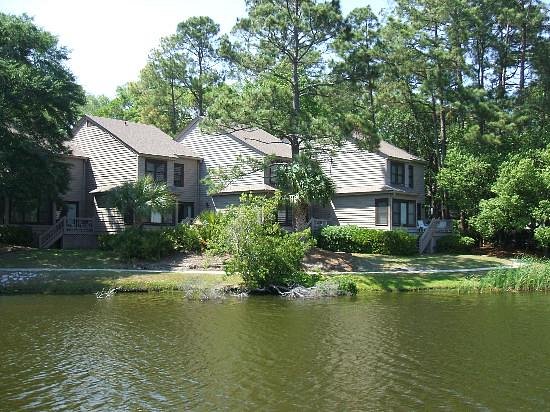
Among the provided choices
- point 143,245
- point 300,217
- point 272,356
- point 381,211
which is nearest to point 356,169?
point 381,211

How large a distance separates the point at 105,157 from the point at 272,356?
32.4 meters

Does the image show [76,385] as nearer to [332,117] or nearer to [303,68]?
[332,117]

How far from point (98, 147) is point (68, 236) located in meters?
7.79

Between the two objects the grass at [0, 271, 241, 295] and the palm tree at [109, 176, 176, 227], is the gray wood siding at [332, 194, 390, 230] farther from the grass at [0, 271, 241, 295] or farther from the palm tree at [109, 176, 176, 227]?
the grass at [0, 271, 241, 295]

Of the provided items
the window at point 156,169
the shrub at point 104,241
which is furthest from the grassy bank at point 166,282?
the window at point 156,169

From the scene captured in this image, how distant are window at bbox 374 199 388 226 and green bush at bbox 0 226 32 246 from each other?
23.1 metres

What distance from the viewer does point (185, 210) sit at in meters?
44.6

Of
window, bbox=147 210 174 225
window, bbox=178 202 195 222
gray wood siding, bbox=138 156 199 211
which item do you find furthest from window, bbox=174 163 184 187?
window, bbox=147 210 174 225

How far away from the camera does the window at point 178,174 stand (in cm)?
4395

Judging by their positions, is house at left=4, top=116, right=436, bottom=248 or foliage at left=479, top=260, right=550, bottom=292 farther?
house at left=4, top=116, right=436, bottom=248

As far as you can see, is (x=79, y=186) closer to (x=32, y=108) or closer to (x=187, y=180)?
(x=187, y=180)

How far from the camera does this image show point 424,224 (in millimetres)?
45938

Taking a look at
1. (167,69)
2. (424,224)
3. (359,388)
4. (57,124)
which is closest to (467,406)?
(359,388)

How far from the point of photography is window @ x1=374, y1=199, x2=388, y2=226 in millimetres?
42344
